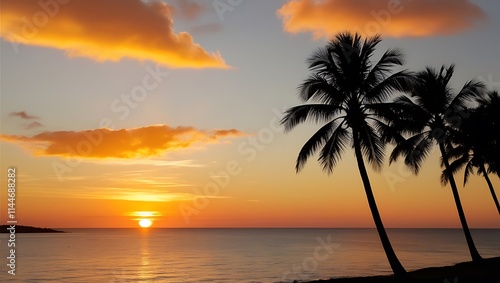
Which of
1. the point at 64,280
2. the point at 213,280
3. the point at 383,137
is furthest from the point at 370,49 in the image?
the point at 64,280

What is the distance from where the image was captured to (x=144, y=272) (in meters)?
50.4

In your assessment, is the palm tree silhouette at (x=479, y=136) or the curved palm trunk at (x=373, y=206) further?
the palm tree silhouette at (x=479, y=136)

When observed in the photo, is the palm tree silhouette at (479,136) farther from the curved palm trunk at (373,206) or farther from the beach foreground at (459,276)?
the curved palm trunk at (373,206)

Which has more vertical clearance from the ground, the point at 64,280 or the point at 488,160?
the point at 488,160

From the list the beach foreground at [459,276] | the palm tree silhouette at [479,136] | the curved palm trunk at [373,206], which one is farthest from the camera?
the palm tree silhouette at [479,136]

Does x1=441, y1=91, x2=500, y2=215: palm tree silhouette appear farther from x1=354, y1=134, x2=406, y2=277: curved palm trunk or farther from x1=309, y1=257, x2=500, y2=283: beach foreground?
x1=354, y1=134, x2=406, y2=277: curved palm trunk

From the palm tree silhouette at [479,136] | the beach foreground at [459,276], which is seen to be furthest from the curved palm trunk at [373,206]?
the palm tree silhouette at [479,136]

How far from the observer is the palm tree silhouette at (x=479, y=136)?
1230 inches

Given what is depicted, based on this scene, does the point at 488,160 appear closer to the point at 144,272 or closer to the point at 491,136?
the point at 491,136

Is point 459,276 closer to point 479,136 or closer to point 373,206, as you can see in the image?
point 373,206

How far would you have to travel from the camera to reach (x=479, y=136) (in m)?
31.6

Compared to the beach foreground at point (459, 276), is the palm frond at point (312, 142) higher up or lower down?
higher up

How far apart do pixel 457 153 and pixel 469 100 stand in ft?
20.0

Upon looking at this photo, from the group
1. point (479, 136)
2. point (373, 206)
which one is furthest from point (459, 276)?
point (479, 136)
